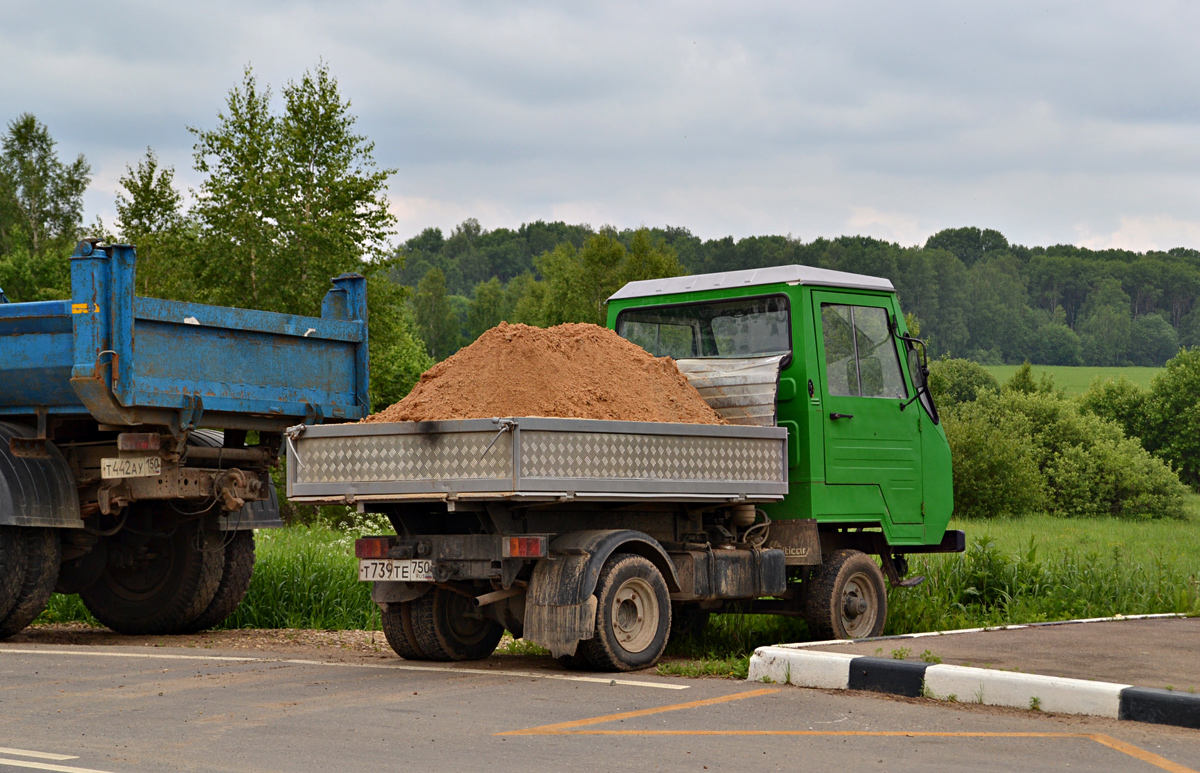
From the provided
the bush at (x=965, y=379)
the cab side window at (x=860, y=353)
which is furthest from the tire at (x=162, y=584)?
the bush at (x=965, y=379)

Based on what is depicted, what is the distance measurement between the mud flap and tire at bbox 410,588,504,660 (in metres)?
1.07

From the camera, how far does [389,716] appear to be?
6688mm

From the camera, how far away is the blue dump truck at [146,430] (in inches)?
384

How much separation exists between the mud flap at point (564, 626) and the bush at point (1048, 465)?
31.1m

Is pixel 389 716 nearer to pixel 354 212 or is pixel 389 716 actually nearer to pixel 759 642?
pixel 759 642

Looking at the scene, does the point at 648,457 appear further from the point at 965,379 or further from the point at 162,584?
the point at 965,379

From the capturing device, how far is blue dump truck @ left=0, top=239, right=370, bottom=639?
9.75m

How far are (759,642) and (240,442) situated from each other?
14.9 feet

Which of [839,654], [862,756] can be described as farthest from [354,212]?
[862,756]

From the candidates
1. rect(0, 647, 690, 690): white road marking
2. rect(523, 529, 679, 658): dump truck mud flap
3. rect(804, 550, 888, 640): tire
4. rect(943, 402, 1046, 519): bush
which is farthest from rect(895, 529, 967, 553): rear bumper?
rect(943, 402, 1046, 519): bush

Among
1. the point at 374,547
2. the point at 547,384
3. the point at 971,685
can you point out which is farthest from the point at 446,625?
the point at 971,685

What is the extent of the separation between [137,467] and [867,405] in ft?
18.5

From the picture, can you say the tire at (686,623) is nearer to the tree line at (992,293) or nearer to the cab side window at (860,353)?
the cab side window at (860,353)

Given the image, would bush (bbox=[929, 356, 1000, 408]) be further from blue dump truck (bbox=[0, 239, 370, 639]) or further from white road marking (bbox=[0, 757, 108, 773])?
white road marking (bbox=[0, 757, 108, 773])
